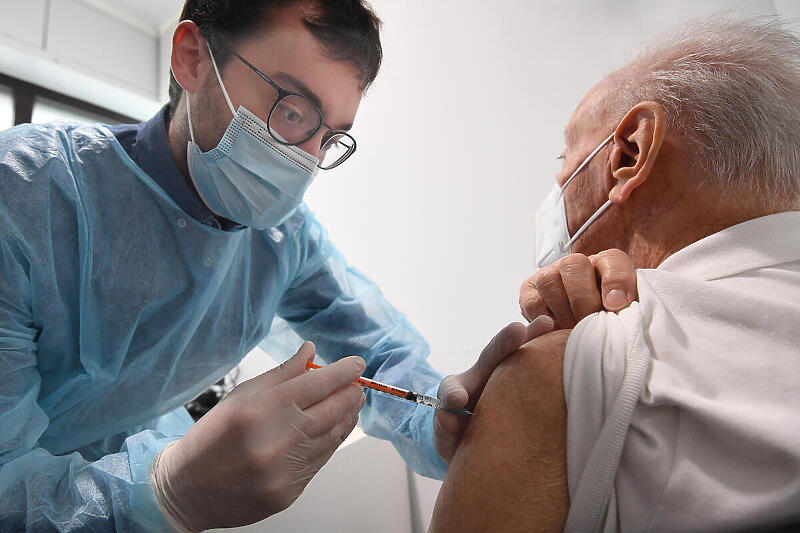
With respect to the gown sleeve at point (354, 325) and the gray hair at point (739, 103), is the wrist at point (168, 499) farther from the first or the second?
the gray hair at point (739, 103)

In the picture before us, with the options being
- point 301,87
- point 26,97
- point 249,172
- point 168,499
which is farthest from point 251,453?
point 26,97

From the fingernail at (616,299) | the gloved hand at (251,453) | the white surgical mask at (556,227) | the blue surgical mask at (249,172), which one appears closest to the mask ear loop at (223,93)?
the blue surgical mask at (249,172)

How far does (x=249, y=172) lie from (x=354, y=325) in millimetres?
566

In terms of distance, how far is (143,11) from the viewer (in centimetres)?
329

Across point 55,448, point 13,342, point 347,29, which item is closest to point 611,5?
point 347,29

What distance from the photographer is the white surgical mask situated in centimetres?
85

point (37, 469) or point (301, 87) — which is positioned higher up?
point (301, 87)

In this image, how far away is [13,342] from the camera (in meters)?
0.82

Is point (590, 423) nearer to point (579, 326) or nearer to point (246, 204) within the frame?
point (579, 326)

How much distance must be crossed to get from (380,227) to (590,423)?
5.05 ft

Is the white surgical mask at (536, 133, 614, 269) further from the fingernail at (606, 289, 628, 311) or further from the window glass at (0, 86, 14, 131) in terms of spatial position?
the window glass at (0, 86, 14, 131)

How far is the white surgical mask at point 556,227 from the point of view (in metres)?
0.85

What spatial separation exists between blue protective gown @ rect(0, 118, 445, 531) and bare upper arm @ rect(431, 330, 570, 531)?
505 mm

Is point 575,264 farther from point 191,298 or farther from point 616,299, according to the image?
point 191,298
